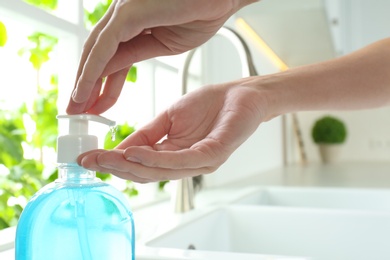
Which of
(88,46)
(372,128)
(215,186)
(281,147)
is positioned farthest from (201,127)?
(372,128)

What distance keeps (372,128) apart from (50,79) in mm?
2741

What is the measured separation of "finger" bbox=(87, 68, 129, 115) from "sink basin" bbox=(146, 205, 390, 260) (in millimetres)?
518

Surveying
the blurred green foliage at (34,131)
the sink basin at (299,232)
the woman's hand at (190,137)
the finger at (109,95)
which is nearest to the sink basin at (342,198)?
the sink basin at (299,232)

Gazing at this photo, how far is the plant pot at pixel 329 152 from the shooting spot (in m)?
3.77

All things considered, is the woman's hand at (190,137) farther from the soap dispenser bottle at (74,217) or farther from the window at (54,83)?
the window at (54,83)

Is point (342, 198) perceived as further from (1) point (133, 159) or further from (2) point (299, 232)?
(1) point (133, 159)

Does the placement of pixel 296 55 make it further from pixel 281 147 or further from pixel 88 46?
pixel 88 46

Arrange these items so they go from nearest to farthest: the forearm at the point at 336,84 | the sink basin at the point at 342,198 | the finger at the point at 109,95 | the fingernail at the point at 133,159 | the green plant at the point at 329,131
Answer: the fingernail at the point at 133,159
the finger at the point at 109,95
the forearm at the point at 336,84
the sink basin at the point at 342,198
the green plant at the point at 329,131

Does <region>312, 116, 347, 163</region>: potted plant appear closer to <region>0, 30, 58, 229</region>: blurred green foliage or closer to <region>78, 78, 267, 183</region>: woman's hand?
<region>0, 30, 58, 229</region>: blurred green foliage

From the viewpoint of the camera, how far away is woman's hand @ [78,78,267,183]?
Answer: 47 centimetres

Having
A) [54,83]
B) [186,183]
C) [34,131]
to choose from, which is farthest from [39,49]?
[186,183]

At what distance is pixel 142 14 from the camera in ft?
1.62

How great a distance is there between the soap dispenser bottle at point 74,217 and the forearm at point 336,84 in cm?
25

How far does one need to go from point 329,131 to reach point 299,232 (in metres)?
2.66
